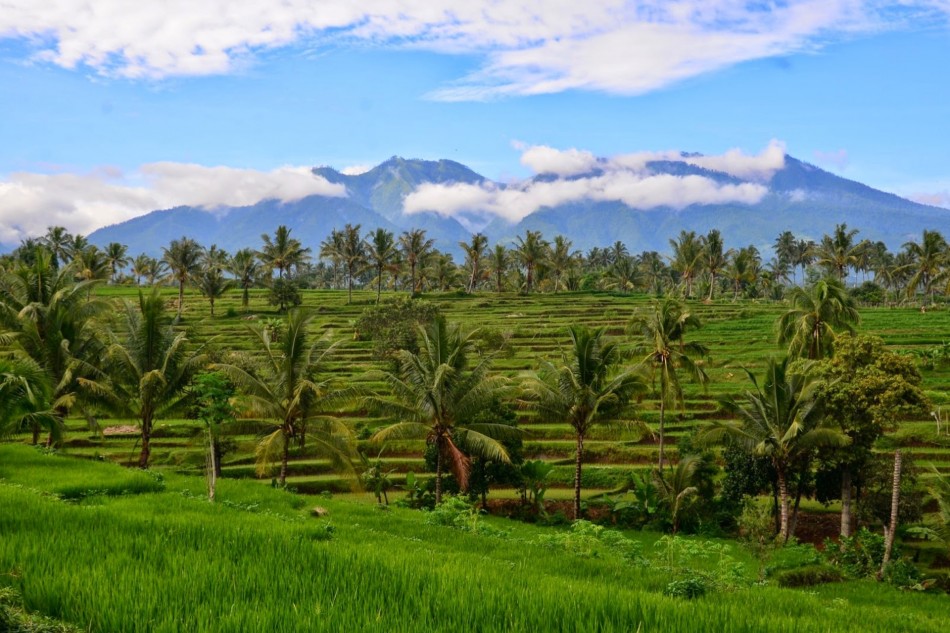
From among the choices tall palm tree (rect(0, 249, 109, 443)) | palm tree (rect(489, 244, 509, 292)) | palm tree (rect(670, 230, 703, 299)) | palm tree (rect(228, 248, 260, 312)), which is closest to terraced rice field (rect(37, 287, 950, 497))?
palm tree (rect(228, 248, 260, 312))

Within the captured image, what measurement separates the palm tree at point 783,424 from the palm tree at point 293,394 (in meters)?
Result: 13.1

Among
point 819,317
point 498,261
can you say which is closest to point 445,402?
point 819,317

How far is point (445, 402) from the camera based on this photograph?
21156 mm

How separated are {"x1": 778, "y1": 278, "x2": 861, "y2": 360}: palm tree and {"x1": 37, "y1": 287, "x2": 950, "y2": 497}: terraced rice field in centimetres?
438

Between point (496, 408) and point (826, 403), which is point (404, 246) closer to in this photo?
point (496, 408)

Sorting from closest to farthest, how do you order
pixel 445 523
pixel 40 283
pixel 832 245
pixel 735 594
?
pixel 735 594 < pixel 445 523 < pixel 40 283 < pixel 832 245

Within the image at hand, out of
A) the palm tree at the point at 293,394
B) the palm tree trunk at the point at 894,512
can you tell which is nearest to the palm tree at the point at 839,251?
the palm tree trunk at the point at 894,512

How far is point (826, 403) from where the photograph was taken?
65.0ft

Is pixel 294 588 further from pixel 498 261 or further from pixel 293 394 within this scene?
pixel 498 261

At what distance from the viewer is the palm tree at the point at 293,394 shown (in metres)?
20.2

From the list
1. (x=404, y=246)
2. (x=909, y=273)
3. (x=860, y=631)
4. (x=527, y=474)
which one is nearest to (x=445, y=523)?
(x=527, y=474)

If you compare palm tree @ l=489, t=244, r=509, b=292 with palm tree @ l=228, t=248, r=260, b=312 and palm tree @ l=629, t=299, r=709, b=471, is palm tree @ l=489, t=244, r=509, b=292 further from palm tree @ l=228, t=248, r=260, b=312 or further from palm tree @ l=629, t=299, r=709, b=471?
palm tree @ l=629, t=299, r=709, b=471

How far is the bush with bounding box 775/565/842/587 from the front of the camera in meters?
15.7

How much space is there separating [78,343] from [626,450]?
24355 millimetres
